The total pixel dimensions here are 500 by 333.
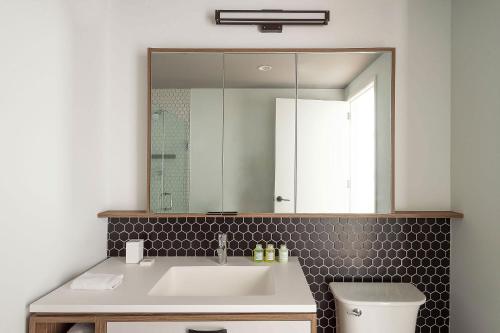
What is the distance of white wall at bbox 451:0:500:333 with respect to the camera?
1.60 meters

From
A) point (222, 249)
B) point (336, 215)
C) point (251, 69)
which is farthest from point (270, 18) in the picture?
point (222, 249)

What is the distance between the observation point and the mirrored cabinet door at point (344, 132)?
77.1 inches

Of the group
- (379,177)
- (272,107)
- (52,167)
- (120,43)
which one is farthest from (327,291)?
(120,43)

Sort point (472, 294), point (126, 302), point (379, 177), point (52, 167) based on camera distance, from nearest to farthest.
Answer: point (126, 302)
point (52, 167)
point (472, 294)
point (379, 177)

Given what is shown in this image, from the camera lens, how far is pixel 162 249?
2064 mm

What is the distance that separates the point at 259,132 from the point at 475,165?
111 centimetres

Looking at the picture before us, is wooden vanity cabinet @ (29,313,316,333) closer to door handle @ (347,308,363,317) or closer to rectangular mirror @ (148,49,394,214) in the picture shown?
door handle @ (347,308,363,317)

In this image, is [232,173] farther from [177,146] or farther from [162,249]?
[162,249]

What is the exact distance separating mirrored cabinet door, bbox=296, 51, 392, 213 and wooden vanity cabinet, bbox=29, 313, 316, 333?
71 cm

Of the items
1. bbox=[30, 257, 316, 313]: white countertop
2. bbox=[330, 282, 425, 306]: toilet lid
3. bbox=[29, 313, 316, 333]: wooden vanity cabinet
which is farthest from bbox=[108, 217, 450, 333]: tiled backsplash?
bbox=[29, 313, 316, 333]: wooden vanity cabinet

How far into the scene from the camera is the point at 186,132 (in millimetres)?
1985

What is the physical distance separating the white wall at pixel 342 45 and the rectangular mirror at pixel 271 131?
4.9 inches

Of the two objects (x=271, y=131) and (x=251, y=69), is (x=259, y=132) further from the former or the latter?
(x=251, y=69)

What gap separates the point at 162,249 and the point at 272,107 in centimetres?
104
